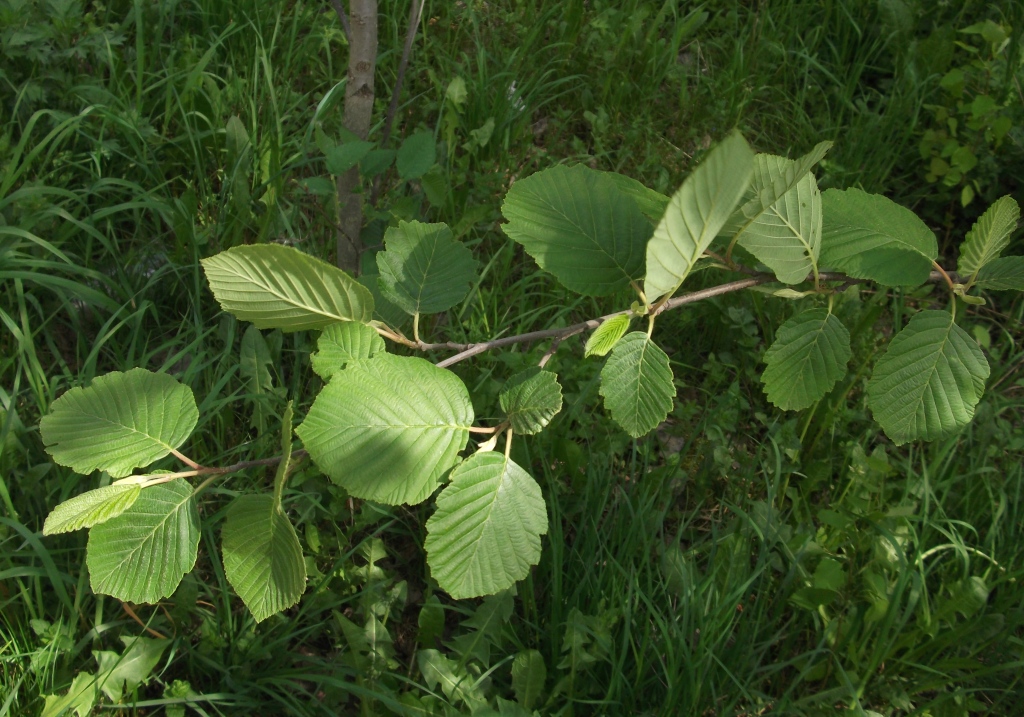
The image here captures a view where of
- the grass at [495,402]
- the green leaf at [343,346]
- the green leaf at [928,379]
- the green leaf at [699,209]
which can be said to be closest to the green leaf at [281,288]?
the green leaf at [343,346]

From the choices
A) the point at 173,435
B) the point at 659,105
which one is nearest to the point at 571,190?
the point at 173,435

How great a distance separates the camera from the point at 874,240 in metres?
1.09

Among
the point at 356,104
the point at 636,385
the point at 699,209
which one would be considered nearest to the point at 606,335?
the point at 636,385

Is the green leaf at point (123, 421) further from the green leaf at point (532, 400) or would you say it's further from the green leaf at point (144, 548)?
the green leaf at point (532, 400)

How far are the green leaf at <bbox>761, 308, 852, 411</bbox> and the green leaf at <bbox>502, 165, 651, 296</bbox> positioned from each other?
0.21m

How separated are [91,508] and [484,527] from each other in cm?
42

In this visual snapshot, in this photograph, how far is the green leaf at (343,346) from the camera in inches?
36.6

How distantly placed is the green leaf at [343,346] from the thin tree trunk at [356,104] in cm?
108

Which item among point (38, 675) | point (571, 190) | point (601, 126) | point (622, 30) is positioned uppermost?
point (571, 190)

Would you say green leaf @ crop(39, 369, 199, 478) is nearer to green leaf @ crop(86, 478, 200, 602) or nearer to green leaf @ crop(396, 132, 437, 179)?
green leaf @ crop(86, 478, 200, 602)

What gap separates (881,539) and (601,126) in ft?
5.32

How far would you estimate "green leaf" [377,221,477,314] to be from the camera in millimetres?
1111

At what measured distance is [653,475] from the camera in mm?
2221

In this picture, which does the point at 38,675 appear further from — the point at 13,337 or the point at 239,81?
the point at 239,81
